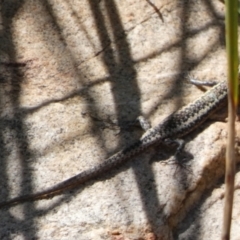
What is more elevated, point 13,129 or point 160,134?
point 13,129

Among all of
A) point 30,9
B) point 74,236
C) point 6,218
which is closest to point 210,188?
point 74,236

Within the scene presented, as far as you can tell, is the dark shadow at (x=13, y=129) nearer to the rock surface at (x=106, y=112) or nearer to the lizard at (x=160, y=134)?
the rock surface at (x=106, y=112)

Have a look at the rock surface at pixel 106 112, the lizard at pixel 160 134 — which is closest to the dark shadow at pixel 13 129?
the rock surface at pixel 106 112

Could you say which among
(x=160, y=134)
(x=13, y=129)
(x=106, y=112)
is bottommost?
(x=160, y=134)

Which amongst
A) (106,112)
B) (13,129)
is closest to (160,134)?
(106,112)

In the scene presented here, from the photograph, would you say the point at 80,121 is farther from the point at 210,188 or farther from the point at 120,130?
the point at 210,188

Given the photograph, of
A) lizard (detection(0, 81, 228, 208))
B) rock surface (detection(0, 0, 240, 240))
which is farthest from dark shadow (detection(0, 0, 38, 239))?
lizard (detection(0, 81, 228, 208))

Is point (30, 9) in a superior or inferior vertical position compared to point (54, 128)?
superior

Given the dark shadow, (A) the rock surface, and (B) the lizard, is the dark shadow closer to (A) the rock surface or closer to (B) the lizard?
(A) the rock surface

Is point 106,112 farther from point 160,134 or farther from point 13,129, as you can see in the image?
point 13,129
